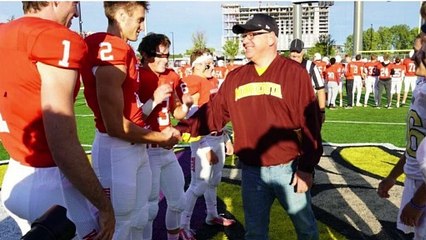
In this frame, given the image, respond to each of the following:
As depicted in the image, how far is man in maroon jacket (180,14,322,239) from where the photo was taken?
9.96ft

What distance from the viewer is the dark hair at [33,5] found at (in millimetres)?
1812

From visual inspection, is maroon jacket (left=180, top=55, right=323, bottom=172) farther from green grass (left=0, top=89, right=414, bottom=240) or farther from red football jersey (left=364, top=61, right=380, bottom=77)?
red football jersey (left=364, top=61, right=380, bottom=77)

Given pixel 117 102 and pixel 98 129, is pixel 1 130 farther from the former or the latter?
pixel 98 129

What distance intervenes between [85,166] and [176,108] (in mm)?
2328

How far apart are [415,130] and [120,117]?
2.18 meters

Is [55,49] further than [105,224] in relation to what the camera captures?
No

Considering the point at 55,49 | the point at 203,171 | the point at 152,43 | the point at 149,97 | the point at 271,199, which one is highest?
the point at 152,43

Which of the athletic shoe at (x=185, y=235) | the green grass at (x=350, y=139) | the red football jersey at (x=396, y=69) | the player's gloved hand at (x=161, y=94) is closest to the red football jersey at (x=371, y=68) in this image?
the red football jersey at (x=396, y=69)

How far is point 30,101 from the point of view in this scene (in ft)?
5.83

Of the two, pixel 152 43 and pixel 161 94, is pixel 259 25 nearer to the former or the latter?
pixel 161 94

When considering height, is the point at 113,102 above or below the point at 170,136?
above

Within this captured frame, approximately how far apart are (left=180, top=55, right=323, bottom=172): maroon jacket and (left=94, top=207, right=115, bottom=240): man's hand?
1.46m

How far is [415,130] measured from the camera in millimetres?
3012

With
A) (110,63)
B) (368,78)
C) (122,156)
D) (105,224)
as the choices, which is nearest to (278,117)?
(122,156)
